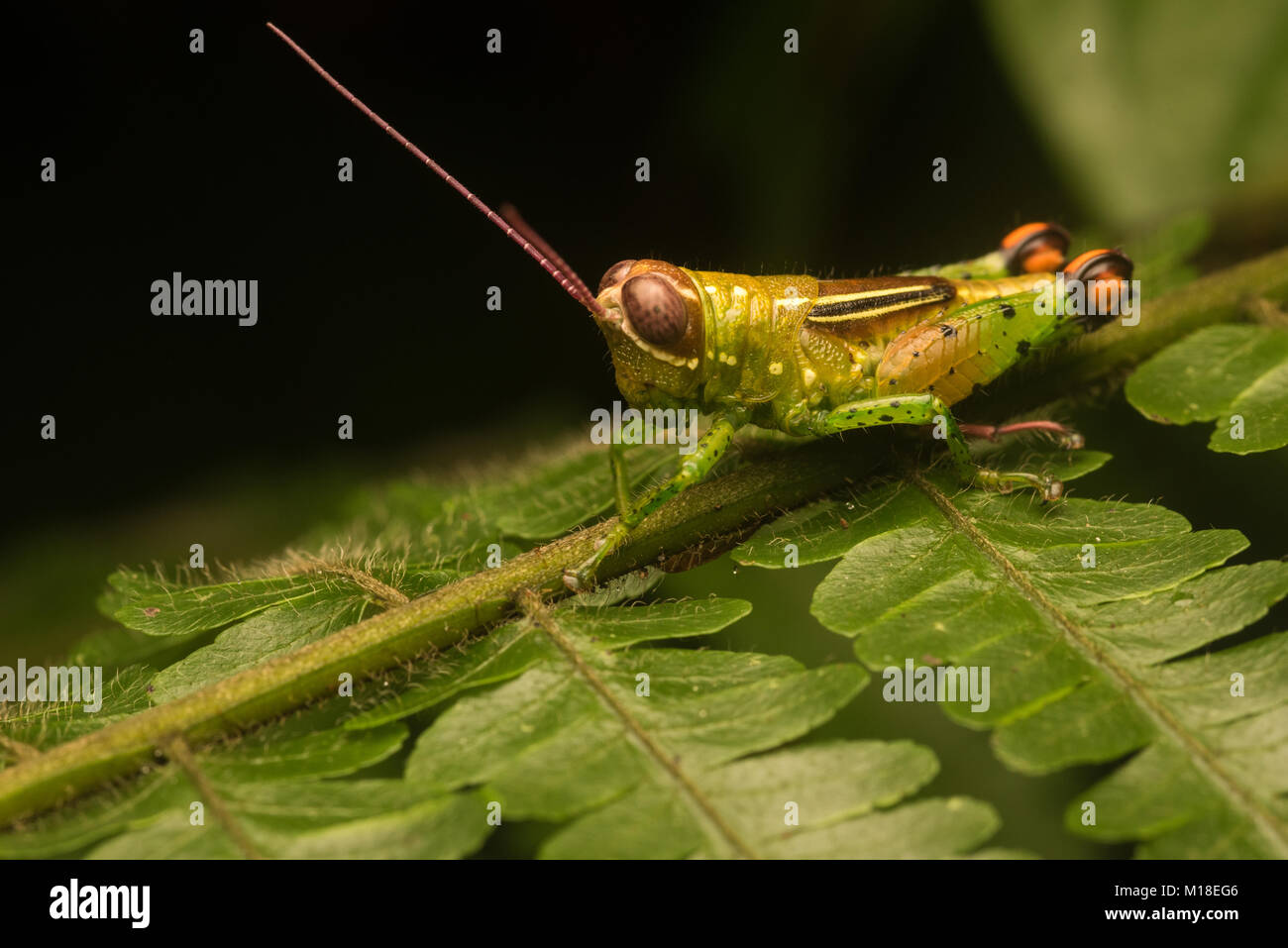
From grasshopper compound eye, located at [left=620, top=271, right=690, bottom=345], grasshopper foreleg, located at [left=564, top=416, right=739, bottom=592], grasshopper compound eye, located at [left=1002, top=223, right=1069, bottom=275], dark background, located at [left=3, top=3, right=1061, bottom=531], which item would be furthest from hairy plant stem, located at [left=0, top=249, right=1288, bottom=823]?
dark background, located at [left=3, top=3, right=1061, bottom=531]

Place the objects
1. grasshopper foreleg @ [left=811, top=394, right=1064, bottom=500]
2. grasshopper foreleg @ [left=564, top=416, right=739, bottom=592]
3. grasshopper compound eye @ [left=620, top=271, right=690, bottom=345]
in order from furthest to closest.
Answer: grasshopper compound eye @ [left=620, top=271, right=690, bottom=345] → grasshopper foreleg @ [left=811, top=394, right=1064, bottom=500] → grasshopper foreleg @ [left=564, top=416, right=739, bottom=592]

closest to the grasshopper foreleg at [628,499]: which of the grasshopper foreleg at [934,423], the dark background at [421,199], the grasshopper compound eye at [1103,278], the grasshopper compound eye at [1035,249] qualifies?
the grasshopper foreleg at [934,423]

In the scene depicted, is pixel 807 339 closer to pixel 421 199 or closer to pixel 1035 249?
pixel 1035 249

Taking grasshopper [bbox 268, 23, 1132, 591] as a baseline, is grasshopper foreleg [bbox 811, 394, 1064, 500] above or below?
below

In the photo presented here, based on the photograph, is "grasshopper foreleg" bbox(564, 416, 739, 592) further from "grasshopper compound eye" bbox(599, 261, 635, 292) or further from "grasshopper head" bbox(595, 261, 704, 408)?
"grasshopper compound eye" bbox(599, 261, 635, 292)

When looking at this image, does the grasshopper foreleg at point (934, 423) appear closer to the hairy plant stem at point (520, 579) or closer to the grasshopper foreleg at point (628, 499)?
the hairy plant stem at point (520, 579)

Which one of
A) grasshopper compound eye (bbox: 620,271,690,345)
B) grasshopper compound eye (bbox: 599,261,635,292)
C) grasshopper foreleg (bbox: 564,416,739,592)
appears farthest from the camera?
grasshopper compound eye (bbox: 599,261,635,292)
